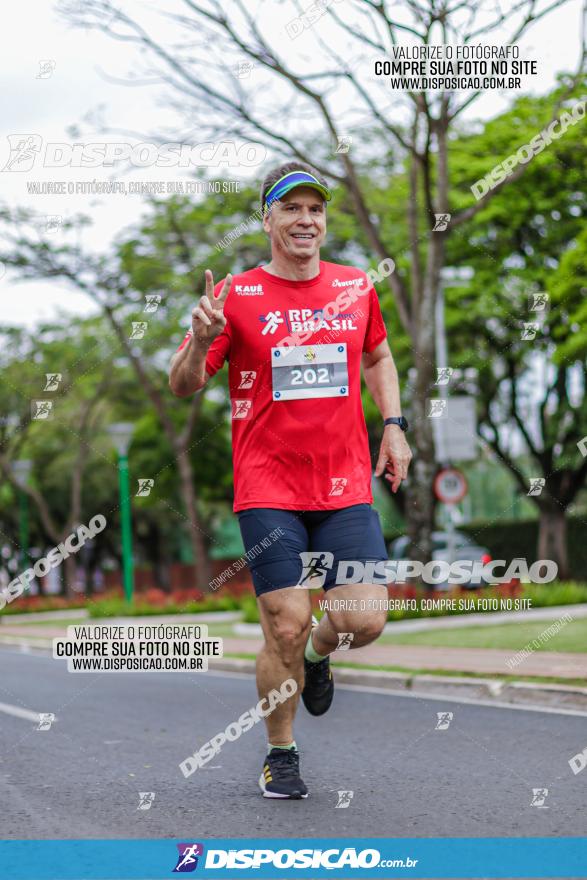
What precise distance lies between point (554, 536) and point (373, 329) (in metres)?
26.6

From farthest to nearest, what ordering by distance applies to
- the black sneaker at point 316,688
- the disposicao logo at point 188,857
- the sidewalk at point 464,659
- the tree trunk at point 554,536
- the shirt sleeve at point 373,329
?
1. the tree trunk at point 554,536
2. the sidewalk at point 464,659
3. the black sneaker at point 316,688
4. the shirt sleeve at point 373,329
5. the disposicao logo at point 188,857

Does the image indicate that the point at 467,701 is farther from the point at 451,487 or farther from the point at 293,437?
the point at 451,487

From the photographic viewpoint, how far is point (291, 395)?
498 cm

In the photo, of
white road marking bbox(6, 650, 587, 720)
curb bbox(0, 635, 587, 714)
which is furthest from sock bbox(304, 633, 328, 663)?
curb bbox(0, 635, 587, 714)

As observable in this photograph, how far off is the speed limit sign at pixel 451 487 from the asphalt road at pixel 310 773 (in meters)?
8.10

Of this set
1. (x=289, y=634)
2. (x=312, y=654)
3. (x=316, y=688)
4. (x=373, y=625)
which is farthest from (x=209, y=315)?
(x=316, y=688)

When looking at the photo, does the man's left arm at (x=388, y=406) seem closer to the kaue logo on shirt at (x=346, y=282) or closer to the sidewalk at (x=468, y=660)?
the kaue logo on shirt at (x=346, y=282)

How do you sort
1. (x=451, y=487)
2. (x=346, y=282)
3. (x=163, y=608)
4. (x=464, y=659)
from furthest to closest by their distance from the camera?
(x=163, y=608) → (x=451, y=487) → (x=464, y=659) → (x=346, y=282)

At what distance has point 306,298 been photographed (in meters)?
5.07

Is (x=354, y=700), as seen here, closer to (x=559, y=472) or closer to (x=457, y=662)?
(x=457, y=662)

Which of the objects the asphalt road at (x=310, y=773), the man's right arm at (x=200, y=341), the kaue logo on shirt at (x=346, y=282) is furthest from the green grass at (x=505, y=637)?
the man's right arm at (x=200, y=341)

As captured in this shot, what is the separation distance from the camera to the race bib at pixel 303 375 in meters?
4.98

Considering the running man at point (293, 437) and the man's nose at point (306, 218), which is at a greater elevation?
the man's nose at point (306, 218)

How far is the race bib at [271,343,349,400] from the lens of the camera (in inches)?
196
